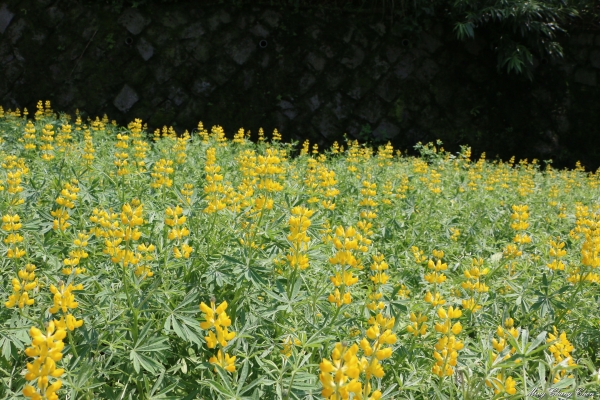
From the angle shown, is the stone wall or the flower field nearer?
the flower field

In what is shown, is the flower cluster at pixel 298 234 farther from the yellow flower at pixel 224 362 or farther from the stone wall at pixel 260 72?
the stone wall at pixel 260 72

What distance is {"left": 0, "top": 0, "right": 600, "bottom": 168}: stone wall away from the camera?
6340 millimetres

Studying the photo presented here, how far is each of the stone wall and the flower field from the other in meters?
3.53

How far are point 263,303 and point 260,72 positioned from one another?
519cm

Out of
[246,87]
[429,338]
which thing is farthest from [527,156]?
[429,338]

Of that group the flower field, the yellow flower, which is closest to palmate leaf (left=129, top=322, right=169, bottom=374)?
the flower field

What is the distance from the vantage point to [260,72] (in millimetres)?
6465

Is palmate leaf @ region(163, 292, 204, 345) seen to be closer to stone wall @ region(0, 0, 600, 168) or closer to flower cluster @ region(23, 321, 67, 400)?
flower cluster @ region(23, 321, 67, 400)

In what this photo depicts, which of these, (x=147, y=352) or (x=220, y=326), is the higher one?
(x=220, y=326)

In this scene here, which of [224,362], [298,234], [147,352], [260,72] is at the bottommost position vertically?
[147,352]

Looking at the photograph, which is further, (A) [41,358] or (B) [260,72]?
(B) [260,72]

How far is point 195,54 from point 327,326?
5523mm

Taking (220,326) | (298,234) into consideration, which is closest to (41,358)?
(220,326)

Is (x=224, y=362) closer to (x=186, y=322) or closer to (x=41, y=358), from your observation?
(x=186, y=322)
